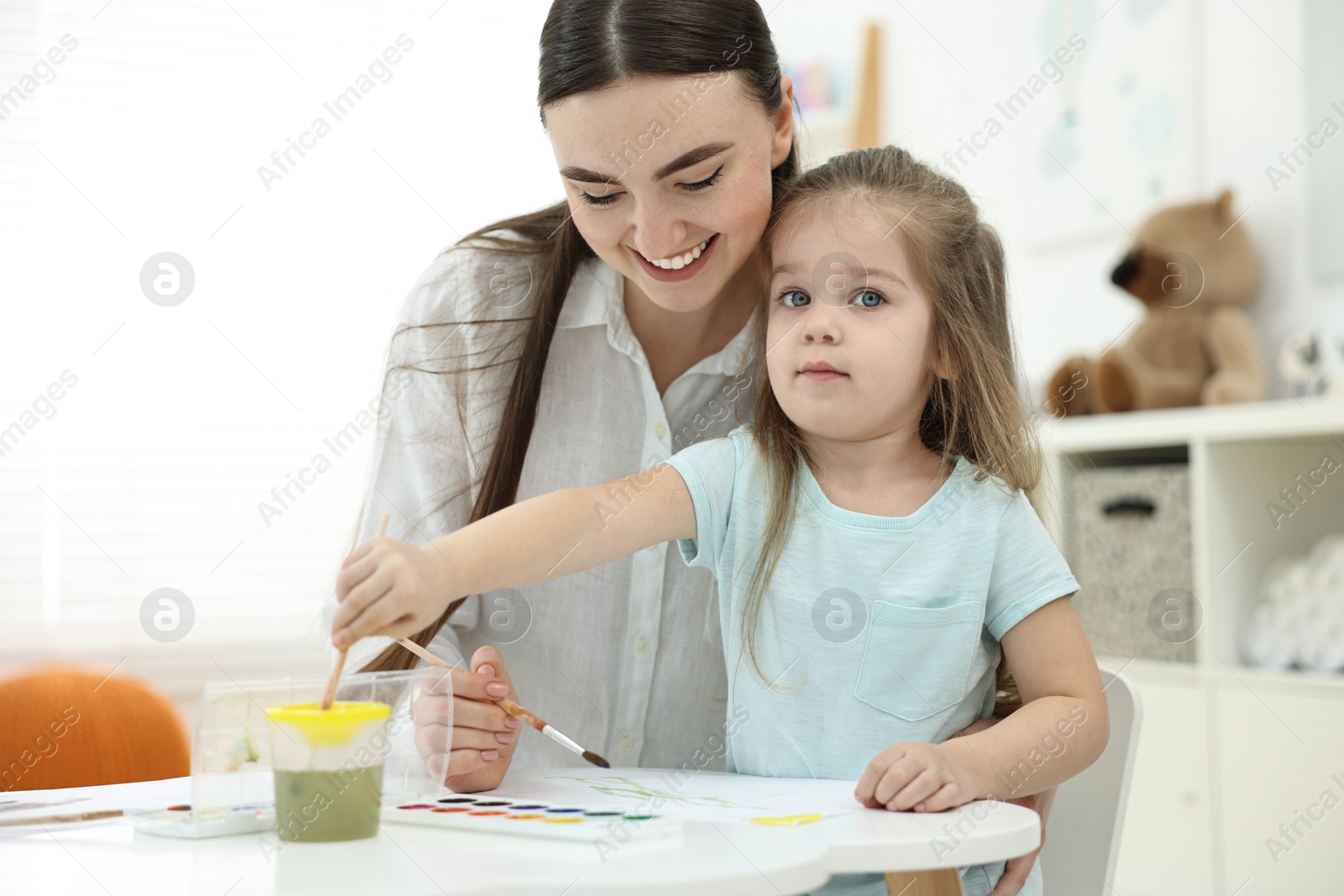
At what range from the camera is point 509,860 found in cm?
62

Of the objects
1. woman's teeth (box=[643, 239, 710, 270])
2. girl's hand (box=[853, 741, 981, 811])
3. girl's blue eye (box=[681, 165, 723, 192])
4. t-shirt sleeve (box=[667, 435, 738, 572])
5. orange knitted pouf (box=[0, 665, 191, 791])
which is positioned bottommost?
orange knitted pouf (box=[0, 665, 191, 791])

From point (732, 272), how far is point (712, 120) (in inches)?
6.3

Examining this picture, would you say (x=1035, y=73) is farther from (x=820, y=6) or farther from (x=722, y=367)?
(x=722, y=367)

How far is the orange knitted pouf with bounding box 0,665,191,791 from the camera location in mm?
1391

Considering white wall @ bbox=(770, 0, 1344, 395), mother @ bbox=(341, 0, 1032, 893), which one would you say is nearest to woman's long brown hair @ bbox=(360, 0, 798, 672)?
mother @ bbox=(341, 0, 1032, 893)

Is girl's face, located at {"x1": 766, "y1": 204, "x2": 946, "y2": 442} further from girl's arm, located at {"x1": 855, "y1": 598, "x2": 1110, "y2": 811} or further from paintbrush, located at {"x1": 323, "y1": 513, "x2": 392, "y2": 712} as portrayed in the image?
paintbrush, located at {"x1": 323, "y1": 513, "x2": 392, "y2": 712}

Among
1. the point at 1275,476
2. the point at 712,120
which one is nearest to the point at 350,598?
the point at 712,120

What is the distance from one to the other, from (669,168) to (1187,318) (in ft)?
5.15

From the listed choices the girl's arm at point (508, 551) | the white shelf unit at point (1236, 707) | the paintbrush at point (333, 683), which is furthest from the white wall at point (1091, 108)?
the paintbrush at point (333, 683)

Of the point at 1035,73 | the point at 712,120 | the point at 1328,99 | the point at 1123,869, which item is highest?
the point at 1035,73

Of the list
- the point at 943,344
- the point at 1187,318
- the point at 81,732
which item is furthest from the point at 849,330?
the point at 1187,318

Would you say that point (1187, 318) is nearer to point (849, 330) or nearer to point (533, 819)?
point (849, 330)

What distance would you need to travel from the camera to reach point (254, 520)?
8.48 ft

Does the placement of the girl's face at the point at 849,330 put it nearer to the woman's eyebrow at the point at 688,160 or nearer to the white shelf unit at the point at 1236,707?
the woman's eyebrow at the point at 688,160
